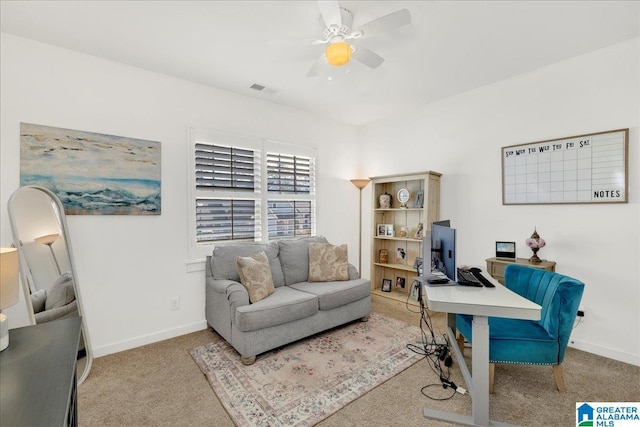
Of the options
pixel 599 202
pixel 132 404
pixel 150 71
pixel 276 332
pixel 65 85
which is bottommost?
pixel 132 404

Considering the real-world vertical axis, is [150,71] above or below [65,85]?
above

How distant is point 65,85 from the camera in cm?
246

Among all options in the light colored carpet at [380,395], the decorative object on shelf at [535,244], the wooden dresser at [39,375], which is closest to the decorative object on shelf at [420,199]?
the decorative object on shelf at [535,244]

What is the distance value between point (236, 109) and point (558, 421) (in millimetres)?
3867

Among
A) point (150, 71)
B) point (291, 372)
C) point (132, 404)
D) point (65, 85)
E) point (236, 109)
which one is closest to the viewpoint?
point (132, 404)

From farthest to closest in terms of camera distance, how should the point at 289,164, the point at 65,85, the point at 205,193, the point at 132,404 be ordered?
the point at 289,164, the point at 205,193, the point at 65,85, the point at 132,404

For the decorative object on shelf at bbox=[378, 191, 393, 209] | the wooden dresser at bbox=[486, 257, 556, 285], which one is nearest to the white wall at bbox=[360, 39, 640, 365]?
the wooden dresser at bbox=[486, 257, 556, 285]

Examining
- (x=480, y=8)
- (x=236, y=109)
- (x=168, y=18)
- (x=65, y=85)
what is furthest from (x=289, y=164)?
(x=480, y=8)

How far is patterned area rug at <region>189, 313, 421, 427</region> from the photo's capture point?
1878mm

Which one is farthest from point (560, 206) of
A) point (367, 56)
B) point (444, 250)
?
point (367, 56)

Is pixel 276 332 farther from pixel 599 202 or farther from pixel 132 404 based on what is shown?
pixel 599 202

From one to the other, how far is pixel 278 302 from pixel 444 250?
1.48 m

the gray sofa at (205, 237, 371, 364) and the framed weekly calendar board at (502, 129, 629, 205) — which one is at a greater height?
the framed weekly calendar board at (502, 129, 629, 205)

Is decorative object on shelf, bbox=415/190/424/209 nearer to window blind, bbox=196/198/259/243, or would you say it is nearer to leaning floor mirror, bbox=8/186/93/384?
window blind, bbox=196/198/259/243
